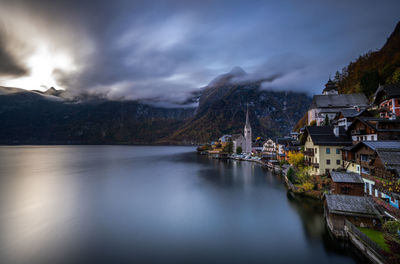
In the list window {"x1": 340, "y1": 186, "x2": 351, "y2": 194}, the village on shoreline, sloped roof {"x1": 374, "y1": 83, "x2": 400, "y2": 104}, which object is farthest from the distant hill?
Answer: window {"x1": 340, "y1": 186, "x2": 351, "y2": 194}

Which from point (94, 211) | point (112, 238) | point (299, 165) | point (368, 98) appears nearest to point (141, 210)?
point (94, 211)

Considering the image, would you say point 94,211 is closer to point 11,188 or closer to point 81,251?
point 81,251

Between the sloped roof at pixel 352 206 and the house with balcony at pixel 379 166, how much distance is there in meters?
1.69

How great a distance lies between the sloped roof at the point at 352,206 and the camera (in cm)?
1661

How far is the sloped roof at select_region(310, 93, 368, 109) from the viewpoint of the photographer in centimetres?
5641

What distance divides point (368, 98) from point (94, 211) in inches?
2913

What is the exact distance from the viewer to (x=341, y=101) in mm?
59094

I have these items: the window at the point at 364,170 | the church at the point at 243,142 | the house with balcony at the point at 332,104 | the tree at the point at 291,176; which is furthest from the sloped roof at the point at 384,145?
the church at the point at 243,142

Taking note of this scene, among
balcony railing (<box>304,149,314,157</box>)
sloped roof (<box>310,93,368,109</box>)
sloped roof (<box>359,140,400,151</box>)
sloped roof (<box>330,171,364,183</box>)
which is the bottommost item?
sloped roof (<box>330,171,364,183</box>)

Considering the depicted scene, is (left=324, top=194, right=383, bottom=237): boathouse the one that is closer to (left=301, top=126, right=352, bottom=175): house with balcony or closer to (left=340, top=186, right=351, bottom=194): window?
(left=340, top=186, right=351, bottom=194): window

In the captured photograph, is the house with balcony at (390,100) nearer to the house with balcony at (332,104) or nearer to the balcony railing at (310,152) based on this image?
the balcony railing at (310,152)

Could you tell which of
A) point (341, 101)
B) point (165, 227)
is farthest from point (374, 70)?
point (165, 227)

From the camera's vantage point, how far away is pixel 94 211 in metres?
27.2

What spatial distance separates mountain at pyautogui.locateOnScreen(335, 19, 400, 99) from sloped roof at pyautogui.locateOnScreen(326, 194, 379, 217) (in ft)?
154
